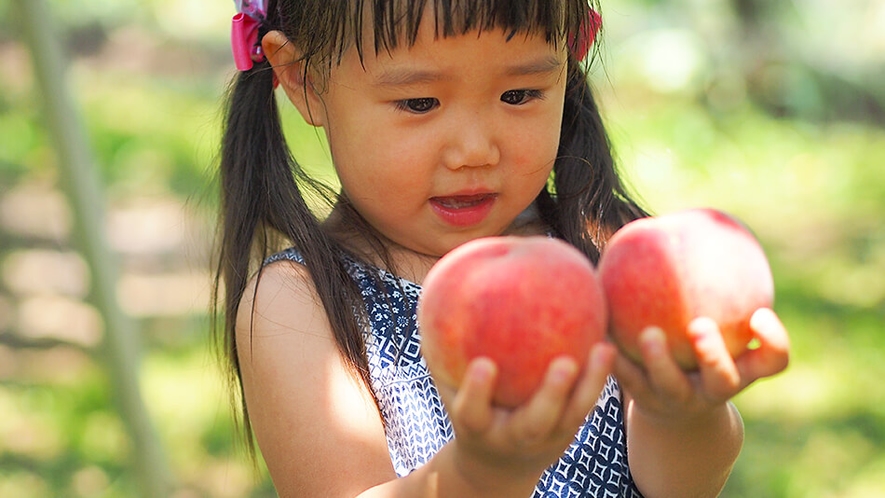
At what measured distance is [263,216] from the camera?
4.50 feet

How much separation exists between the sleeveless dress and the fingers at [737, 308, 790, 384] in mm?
388

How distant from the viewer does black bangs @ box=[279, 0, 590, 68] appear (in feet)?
3.74

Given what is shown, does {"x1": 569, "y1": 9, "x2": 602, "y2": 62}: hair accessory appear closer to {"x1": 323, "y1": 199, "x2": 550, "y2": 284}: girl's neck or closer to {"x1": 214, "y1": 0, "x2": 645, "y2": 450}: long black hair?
{"x1": 214, "y1": 0, "x2": 645, "y2": 450}: long black hair

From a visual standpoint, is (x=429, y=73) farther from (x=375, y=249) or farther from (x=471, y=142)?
(x=375, y=249)

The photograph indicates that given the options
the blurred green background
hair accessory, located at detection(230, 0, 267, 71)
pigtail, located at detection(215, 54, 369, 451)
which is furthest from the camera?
the blurred green background

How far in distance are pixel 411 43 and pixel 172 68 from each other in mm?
2613

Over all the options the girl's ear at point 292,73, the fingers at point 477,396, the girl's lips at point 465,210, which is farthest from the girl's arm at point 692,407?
the girl's ear at point 292,73

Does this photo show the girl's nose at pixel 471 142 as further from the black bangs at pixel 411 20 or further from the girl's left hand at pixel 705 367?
the girl's left hand at pixel 705 367

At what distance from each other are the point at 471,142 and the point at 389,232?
20 centimetres

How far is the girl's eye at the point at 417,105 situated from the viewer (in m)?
1.19

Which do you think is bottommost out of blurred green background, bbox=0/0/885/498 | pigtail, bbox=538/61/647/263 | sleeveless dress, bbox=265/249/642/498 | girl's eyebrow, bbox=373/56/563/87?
blurred green background, bbox=0/0/885/498

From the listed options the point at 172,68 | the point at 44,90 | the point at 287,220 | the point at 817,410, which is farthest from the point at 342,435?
the point at 172,68

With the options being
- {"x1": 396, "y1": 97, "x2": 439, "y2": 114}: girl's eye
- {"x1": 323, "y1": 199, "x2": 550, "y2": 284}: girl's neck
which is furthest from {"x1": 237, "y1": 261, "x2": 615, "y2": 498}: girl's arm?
{"x1": 396, "y1": 97, "x2": 439, "y2": 114}: girl's eye

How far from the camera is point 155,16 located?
355 centimetres
